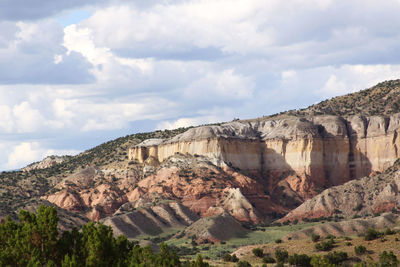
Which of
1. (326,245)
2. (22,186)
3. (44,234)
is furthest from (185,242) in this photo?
(44,234)

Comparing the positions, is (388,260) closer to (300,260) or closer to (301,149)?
(300,260)

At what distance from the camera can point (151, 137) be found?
182875 millimetres

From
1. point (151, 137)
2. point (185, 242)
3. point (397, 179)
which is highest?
point (151, 137)

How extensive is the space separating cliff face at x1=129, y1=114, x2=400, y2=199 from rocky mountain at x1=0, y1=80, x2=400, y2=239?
22 cm

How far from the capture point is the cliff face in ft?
511

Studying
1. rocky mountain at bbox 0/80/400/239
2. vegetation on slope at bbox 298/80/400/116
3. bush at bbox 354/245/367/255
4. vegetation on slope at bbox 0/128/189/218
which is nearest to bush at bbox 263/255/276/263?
bush at bbox 354/245/367/255

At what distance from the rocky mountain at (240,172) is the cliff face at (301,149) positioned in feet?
0.72

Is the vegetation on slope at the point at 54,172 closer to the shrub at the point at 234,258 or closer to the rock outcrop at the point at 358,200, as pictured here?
the rock outcrop at the point at 358,200

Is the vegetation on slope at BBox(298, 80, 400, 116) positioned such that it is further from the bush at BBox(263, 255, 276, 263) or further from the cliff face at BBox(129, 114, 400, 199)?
the bush at BBox(263, 255, 276, 263)

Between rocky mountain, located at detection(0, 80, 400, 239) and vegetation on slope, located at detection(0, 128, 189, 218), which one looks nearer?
rocky mountain, located at detection(0, 80, 400, 239)

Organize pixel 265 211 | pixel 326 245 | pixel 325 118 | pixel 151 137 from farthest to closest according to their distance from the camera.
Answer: pixel 151 137, pixel 325 118, pixel 265 211, pixel 326 245

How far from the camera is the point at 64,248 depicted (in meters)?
54.8

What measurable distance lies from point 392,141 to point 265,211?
102 feet

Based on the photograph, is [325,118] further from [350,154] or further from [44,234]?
[44,234]
